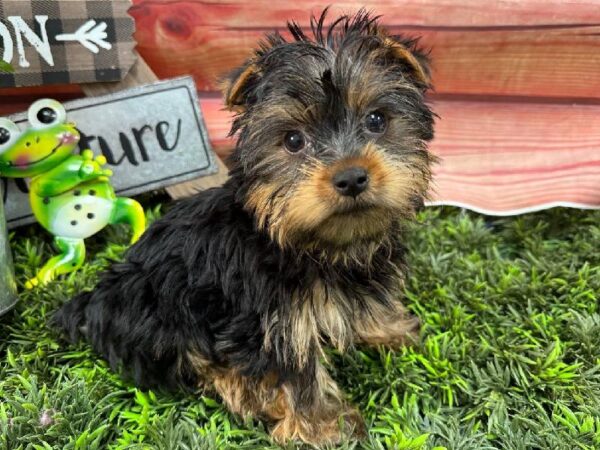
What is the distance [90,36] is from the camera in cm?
347

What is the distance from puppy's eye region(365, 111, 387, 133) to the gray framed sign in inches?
74.0

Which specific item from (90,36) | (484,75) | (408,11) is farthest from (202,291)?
(484,75)

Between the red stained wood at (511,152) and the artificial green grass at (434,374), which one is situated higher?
the red stained wood at (511,152)

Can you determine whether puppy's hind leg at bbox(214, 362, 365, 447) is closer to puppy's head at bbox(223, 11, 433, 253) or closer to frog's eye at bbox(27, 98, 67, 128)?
puppy's head at bbox(223, 11, 433, 253)

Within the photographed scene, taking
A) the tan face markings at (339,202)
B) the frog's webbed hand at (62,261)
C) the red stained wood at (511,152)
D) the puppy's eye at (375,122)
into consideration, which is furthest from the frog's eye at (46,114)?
the puppy's eye at (375,122)

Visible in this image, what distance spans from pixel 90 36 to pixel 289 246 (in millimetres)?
2083

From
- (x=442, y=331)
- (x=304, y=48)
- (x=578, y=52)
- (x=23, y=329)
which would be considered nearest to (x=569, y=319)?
(x=442, y=331)

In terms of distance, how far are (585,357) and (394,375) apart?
3.09ft

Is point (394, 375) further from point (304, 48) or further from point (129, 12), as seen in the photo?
point (129, 12)

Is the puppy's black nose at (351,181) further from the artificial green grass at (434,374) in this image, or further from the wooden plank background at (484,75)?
the wooden plank background at (484,75)

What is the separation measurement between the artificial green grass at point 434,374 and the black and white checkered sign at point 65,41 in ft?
3.48

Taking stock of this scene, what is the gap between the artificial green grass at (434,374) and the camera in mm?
2504

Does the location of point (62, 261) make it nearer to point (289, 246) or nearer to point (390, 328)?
point (289, 246)

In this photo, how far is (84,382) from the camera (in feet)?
9.05
